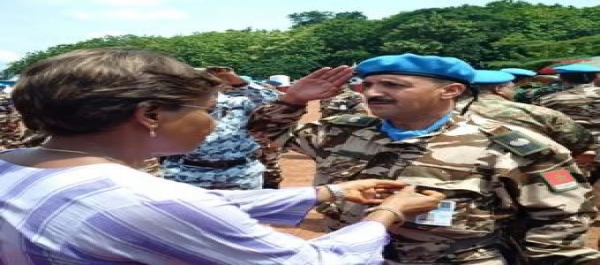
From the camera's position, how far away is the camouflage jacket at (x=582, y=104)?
6.17m

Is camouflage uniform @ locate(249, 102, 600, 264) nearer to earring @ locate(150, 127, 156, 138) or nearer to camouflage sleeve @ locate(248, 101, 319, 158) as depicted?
camouflage sleeve @ locate(248, 101, 319, 158)

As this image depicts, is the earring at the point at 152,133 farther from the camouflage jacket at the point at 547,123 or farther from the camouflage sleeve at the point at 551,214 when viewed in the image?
the camouflage jacket at the point at 547,123

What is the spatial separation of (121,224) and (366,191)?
0.94 meters

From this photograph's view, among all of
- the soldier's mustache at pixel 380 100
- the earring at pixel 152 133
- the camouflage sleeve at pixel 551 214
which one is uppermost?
the earring at pixel 152 133

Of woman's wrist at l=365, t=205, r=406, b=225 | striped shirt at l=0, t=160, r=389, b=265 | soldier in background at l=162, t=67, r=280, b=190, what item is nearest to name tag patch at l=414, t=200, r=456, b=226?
woman's wrist at l=365, t=205, r=406, b=225

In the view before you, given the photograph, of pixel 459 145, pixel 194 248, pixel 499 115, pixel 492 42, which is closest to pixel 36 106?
pixel 194 248

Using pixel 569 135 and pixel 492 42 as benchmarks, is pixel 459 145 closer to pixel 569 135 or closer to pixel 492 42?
pixel 569 135

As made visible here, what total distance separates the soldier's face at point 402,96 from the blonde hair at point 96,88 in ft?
3.36

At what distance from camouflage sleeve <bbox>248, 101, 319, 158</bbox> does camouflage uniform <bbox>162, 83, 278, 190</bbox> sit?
164cm

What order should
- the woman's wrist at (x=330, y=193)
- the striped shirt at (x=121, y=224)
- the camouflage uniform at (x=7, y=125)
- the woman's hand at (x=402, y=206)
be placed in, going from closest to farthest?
the striped shirt at (x=121, y=224) → the woman's hand at (x=402, y=206) → the woman's wrist at (x=330, y=193) → the camouflage uniform at (x=7, y=125)

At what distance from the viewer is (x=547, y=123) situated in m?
5.16

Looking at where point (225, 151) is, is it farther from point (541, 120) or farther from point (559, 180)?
point (559, 180)

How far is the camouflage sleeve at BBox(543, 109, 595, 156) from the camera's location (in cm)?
506

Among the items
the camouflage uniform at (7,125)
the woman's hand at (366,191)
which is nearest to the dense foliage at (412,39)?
the camouflage uniform at (7,125)
